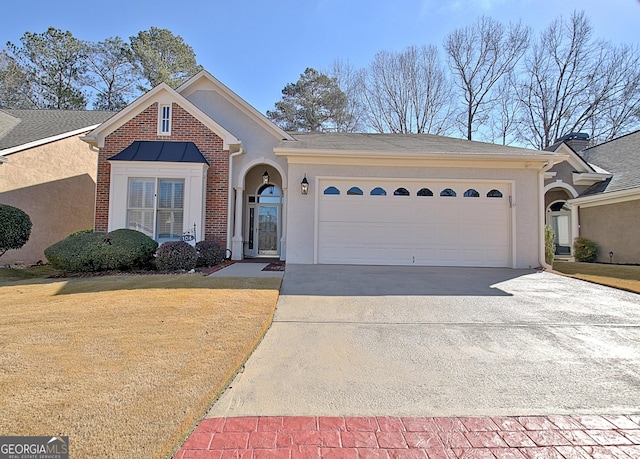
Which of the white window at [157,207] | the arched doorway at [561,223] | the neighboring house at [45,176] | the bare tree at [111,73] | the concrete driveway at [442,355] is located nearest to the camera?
the concrete driveway at [442,355]

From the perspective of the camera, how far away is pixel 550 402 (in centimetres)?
265

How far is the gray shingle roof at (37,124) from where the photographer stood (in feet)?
37.8

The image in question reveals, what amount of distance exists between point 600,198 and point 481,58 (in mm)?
15852

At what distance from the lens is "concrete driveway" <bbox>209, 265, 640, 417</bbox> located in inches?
104

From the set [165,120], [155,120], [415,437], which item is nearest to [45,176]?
[155,120]

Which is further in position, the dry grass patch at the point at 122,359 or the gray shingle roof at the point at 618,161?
the gray shingle roof at the point at 618,161

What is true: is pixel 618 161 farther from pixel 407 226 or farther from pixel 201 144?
pixel 201 144

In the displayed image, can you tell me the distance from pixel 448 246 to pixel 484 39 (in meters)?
21.9

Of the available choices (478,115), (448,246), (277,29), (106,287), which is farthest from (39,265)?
(478,115)

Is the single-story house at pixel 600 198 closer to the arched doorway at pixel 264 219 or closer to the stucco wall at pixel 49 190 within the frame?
the arched doorway at pixel 264 219

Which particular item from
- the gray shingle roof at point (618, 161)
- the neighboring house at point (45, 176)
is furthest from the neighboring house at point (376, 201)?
the gray shingle roof at point (618, 161)

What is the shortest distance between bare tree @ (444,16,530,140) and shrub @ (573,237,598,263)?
13.3 meters

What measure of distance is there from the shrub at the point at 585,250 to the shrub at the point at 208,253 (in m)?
15.2

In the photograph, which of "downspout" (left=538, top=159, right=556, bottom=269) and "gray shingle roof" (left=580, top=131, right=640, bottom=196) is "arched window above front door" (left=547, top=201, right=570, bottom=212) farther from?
"downspout" (left=538, top=159, right=556, bottom=269)
